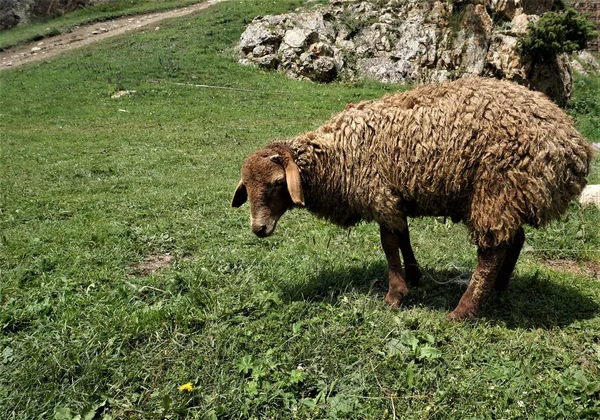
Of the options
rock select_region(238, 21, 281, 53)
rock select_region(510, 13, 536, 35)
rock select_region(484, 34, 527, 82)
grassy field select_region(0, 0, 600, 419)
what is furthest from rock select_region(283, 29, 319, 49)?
grassy field select_region(0, 0, 600, 419)

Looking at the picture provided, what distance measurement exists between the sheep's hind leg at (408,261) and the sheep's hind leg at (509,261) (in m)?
0.91

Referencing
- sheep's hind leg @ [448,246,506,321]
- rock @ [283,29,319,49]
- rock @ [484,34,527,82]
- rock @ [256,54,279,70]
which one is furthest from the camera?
rock @ [283,29,319,49]

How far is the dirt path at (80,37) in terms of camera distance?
28.4 metres

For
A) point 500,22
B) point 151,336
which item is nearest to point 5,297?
point 151,336

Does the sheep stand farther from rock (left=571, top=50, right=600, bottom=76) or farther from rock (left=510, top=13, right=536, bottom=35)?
rock (left=571, top=50, right=600, bottom=76)

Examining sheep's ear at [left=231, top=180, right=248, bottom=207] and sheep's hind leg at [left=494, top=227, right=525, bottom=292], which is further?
sheep's ear at [left=231, top=180, right=248, bottom=207]

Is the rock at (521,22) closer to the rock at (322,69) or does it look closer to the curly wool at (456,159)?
the rock at (322,69)

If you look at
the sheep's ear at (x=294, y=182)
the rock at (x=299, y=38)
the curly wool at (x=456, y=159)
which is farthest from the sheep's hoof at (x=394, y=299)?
the rock at (x=299, y=38)

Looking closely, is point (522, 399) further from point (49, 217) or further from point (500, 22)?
point (500, 22)

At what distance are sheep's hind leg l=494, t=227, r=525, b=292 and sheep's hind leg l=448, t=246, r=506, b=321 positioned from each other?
1.02 feet

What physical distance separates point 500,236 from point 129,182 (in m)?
8.74

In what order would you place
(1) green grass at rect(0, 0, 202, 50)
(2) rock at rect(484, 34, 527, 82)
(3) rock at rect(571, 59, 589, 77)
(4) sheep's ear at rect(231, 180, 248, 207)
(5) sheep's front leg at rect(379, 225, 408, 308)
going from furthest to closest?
(1) green grass at rect(0, 0, 202, 50) → (3) rock at rect(571, 59, 589, 77) → (2) rock at rect(484, 34, 527, 82) → (4) sheep's ear at rect(231, 180, 248, 207) → (5) sheep's front leg at rect(379, 225, 408, 308)

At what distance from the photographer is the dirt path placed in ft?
93.1

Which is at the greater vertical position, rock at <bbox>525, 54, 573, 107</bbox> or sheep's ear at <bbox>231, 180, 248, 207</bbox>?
sheep's ear at <bbox>231, 180, 248, 207</bbox>
